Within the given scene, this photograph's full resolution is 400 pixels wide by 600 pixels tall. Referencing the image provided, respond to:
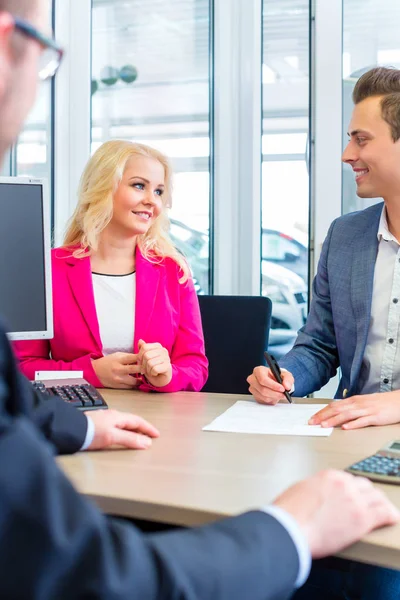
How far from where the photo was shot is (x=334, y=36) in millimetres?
3219

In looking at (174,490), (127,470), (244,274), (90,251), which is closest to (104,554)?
(174,490)

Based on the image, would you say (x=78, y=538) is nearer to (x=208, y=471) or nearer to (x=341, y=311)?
(x=208, y=471)

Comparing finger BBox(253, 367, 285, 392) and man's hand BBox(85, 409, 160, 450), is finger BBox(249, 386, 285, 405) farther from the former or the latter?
man's hand BBox(85, 409, 160, 450)

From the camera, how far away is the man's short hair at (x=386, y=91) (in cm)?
218

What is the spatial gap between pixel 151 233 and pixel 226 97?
1.23m

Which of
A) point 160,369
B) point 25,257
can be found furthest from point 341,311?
point 25,257

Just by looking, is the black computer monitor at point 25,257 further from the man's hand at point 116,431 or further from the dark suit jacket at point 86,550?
the dark suit jacket at point 86,550

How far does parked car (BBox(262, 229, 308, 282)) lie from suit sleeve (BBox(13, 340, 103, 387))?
57.8 inches

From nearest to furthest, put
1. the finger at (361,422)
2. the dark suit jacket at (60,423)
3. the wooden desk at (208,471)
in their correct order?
the wooden desk at (208,471) → the dark suit jacket at (60,423) → the finger at (361,422)

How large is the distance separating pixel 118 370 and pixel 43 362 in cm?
27

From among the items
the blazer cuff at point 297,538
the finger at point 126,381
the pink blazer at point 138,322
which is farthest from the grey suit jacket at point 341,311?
the blazer cuff at point 297,538

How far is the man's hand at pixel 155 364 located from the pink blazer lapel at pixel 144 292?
258 millimetres

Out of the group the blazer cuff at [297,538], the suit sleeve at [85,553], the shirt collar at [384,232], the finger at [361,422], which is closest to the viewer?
the suit sleeve at [85,553]

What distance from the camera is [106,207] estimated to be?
2.35 meters
